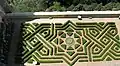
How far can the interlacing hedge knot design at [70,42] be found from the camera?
29.0 m

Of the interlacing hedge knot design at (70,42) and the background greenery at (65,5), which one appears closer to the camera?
the interlacing hedge knot design at (70,42)

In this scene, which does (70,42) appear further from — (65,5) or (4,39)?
(65,5)

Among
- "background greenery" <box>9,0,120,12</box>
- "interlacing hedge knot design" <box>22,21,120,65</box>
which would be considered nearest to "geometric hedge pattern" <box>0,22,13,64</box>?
"interlacing hedge knot design" <box>22,21,120,65</box>

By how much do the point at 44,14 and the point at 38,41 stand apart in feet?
11.6

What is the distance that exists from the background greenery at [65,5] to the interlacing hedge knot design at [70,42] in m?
13.5

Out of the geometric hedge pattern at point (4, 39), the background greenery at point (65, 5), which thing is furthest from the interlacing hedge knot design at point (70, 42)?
the background greenery at point (65, 5)

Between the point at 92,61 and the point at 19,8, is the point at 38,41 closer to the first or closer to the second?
the point at 92,61

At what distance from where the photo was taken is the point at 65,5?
47.8 metres

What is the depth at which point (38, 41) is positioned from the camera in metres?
30.3

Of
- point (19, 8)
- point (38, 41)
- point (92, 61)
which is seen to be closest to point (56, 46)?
point (38, 41)

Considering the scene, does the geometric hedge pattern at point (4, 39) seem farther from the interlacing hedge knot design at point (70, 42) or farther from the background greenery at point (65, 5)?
the background greenery at point (65, 5)

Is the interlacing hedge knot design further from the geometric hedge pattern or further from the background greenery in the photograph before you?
the background greenery

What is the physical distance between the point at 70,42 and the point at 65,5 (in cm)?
1833

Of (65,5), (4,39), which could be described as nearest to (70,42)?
(4,39)
